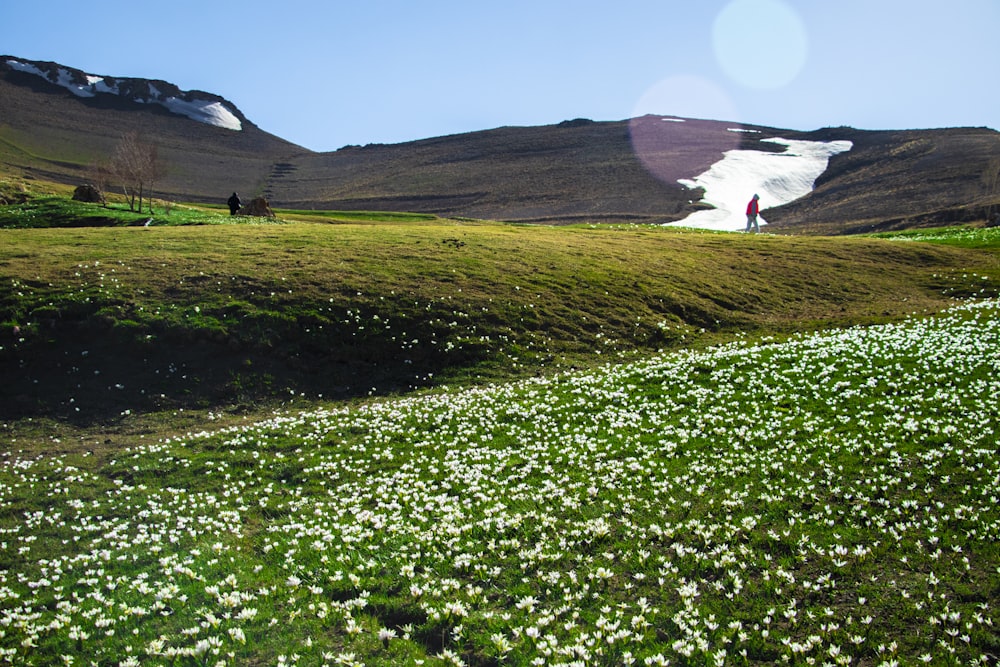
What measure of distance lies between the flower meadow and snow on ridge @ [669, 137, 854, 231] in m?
84.7

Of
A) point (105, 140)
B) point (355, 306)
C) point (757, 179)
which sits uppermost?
point (105, 140)

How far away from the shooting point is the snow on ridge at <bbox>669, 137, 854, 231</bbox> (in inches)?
4048

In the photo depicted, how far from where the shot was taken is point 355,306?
93.9 feet

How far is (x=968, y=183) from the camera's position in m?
104

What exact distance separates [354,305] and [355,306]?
112 millimetres

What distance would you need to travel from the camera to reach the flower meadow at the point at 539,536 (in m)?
8.33

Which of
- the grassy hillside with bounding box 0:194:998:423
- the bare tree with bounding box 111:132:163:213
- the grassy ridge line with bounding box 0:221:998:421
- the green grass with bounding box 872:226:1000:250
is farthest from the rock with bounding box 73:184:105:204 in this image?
the green grass with bounding box 872:226:1000:250

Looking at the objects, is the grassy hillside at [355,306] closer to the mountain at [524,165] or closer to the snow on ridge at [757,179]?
the mountain at [524,165]

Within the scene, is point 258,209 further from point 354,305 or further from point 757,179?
point 757,179

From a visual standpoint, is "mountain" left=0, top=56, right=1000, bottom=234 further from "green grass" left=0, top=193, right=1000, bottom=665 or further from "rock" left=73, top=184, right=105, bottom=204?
"green grass" left=0, top=193, right=1000, bottom=665

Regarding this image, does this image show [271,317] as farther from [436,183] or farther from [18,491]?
[436,183]

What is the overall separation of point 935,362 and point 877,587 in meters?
15.0

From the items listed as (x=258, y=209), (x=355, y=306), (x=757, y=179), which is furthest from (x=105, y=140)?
(x=355, y=306)

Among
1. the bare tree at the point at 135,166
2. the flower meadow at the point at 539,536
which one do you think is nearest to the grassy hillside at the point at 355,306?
the flower meadow at the point at 539,536
